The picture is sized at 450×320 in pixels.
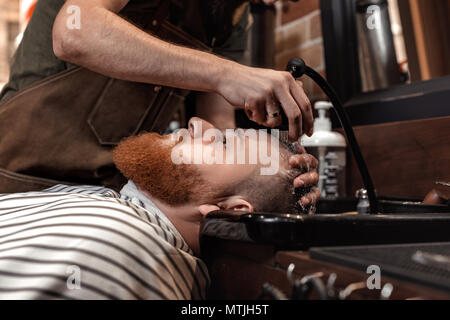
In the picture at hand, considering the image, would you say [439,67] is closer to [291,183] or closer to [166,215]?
[291,183]

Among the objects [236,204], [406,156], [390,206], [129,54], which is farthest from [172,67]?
[406,156]

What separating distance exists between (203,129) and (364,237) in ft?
1.82

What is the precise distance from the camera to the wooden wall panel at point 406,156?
127 centimetres

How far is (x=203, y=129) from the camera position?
106 centimetres

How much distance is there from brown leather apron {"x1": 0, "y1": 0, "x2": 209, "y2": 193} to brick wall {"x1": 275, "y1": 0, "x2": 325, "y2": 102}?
2.47ft

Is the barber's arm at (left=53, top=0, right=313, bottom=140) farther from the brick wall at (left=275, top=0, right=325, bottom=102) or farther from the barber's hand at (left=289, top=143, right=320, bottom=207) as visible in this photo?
the brick wall at (left=275, top=0, right=325, bottom=102)

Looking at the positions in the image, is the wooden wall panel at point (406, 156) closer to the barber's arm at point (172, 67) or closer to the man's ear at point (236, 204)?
the barber's arm at point (172, 67)

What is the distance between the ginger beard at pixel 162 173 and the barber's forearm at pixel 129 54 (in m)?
0.18

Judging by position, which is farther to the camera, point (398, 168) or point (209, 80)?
point (398, 168)

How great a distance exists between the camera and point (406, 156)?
4.55 feet

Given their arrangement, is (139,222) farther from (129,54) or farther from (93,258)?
(129,54)

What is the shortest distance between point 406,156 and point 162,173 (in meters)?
0.88

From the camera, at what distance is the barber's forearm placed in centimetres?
93
